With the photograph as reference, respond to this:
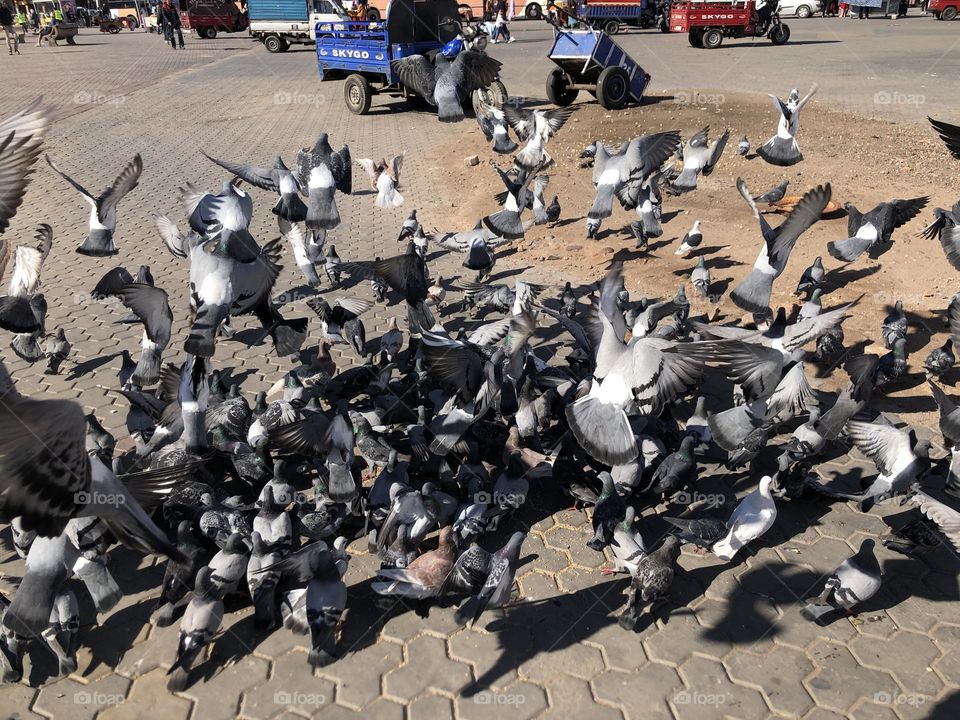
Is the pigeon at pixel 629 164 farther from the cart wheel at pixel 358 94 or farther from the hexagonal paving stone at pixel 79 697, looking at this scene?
the cart wheel at pixel 358 94

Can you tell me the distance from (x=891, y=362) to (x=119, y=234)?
11393mm

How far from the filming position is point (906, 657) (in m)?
4.18

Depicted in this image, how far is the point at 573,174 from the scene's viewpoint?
45.7 feet

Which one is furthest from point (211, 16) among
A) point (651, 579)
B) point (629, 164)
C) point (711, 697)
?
point (711, 697)

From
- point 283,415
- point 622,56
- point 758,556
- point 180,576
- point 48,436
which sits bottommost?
point 758,556

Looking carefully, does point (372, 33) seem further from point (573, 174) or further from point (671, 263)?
point (671, 263)

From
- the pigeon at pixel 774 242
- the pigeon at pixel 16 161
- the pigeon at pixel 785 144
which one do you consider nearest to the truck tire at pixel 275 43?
the pigeon at pixel 785 144

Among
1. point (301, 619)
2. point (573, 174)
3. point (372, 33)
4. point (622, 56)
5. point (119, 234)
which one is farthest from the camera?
point (372, 33)

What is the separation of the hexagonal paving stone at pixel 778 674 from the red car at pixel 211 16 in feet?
168

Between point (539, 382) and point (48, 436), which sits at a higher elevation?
point (48, 436)

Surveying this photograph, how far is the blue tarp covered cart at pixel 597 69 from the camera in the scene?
686 inches

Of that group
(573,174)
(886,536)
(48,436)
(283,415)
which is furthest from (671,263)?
(48,436)

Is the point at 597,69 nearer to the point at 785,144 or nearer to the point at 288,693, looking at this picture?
the point at 785,144

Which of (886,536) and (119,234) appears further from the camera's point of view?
(119,234)
